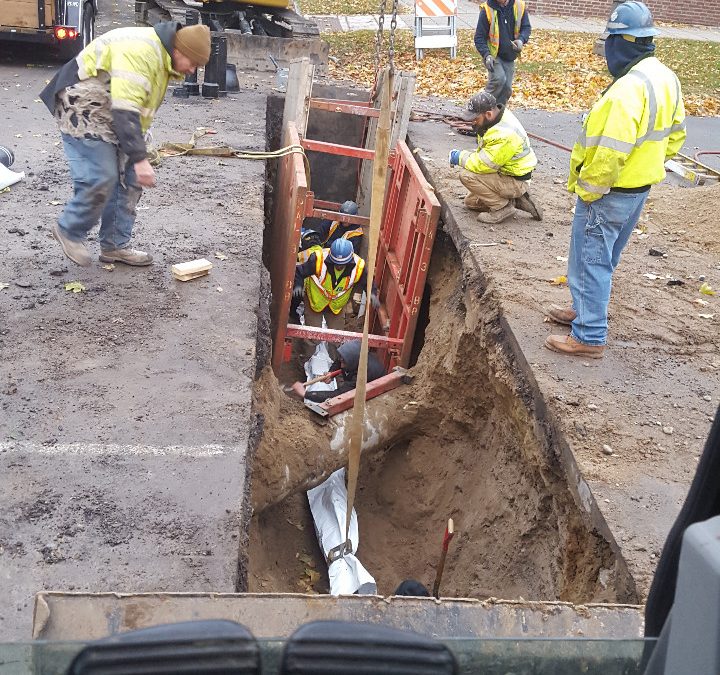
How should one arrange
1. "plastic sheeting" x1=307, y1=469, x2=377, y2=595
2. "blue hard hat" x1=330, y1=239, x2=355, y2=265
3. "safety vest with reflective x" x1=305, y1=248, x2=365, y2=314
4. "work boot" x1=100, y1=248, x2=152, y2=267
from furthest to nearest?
"safety vest with reflective x" x1=305, y1=248, x2=365, y2=314, "blue hard hat" x1=330, y1=239, x2=355, y2=265, "work boot" x1=100, y1=248, x2=152, y2=267, "plastic sheeting" x1=307, y1=469, x2=377, y2=595

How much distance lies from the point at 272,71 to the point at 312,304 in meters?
8.21

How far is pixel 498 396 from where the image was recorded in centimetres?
602

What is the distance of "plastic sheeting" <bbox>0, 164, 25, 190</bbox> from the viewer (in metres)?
7.64

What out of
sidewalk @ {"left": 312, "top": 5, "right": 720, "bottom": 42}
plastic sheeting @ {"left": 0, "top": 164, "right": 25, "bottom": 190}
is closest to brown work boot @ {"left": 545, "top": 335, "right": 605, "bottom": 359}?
plastic sheeting @ {"left": 0, "top": 164, "right": 25, "bottom": 190}

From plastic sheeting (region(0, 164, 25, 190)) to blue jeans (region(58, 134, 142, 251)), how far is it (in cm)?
206

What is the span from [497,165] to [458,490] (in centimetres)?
318

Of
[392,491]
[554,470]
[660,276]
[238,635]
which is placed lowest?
[392,491]

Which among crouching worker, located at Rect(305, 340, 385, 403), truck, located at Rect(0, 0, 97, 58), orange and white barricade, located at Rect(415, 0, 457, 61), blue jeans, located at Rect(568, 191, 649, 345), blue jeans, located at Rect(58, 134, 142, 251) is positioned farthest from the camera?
orange and white barricade, located at Rect(415, 0, 457, 61)

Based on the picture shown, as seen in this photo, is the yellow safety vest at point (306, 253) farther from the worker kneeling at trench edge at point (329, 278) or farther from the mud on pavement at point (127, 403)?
the mud on pavement at point (127, 403)

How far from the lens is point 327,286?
831cm

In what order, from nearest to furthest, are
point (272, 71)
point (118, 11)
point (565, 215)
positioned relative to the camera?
point (565, 215)
point (272, 71)
point (118, 11)

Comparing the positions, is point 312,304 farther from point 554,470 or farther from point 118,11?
point 118,11

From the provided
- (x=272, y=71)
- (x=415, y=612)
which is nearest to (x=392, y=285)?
(x=415, y=612)

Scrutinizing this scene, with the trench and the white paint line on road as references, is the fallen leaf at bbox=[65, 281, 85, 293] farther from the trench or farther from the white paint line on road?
the white paint line on road
